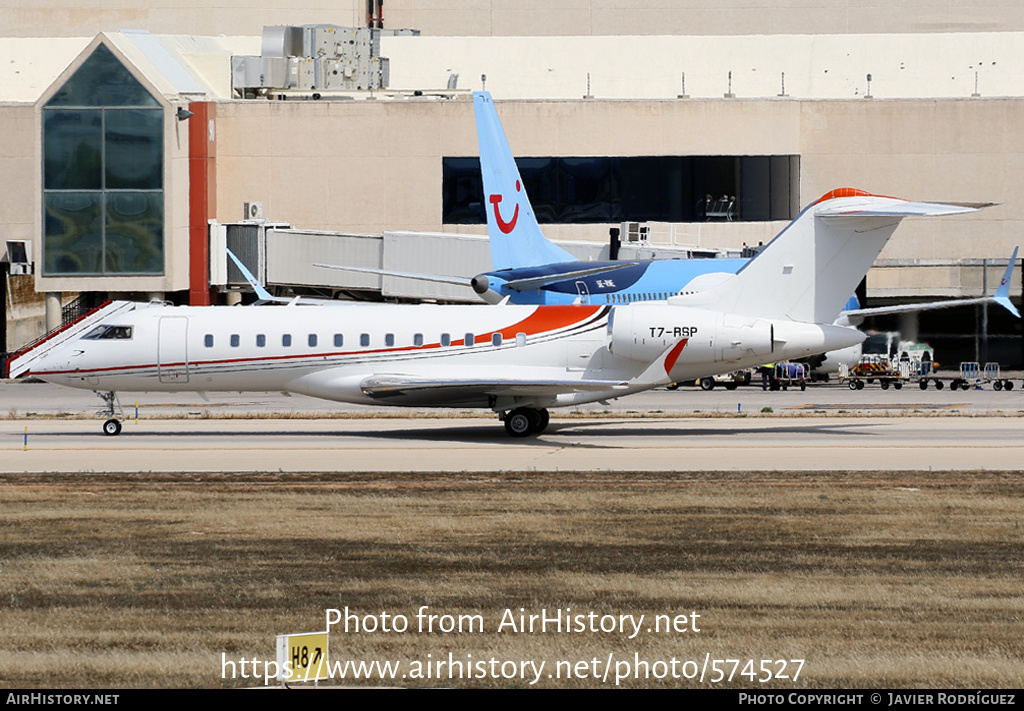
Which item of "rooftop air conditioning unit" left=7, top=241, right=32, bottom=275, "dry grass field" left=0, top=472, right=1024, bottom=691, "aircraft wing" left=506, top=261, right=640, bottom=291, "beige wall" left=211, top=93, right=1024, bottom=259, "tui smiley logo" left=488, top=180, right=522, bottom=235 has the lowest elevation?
"dry grass field" left=0, top=472, right=1024, bottom=691

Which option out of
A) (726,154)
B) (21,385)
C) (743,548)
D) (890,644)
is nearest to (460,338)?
(743,548)

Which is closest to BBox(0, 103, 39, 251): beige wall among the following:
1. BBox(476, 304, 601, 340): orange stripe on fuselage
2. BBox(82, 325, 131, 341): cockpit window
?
BBox(82, 325, 131, 341): cockpit window

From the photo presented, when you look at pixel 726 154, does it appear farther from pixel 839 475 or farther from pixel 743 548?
pixel 743 548

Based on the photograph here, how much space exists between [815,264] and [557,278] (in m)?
13.7

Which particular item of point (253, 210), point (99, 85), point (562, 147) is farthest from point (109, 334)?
point (562, 147)

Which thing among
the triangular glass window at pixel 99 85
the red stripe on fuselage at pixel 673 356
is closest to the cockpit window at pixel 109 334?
the red stripe on fuselage at pixel 673 356

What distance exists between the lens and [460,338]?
33188 millimetres

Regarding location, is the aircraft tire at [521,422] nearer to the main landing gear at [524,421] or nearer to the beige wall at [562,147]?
the main landing gear at [524,421]

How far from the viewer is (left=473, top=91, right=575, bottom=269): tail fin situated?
4819 centimetres

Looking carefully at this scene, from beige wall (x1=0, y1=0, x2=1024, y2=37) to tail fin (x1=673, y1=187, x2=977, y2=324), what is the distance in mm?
44687

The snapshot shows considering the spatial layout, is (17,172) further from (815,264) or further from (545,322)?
(815,264)

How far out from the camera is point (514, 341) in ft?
109

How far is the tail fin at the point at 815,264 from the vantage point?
33031 mm

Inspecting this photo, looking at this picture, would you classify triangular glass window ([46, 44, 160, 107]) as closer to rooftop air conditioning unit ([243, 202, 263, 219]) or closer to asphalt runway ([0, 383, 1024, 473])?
rooftop air conditioning unit ([243, 202, 263, 219])
